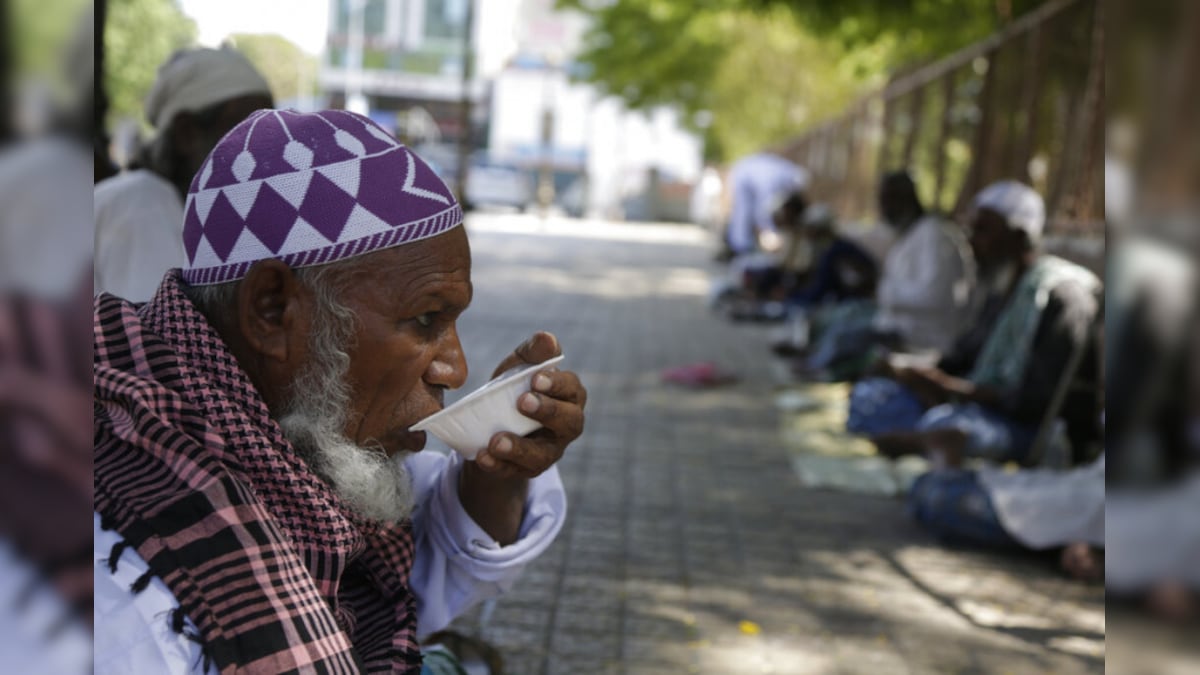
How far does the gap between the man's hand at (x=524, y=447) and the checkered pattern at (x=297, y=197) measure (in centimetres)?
33

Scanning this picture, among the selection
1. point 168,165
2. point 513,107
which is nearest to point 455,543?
point 168,165

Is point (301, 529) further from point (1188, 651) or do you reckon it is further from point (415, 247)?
point (1188, 651)

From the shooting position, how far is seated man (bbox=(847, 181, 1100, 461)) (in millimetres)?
5875

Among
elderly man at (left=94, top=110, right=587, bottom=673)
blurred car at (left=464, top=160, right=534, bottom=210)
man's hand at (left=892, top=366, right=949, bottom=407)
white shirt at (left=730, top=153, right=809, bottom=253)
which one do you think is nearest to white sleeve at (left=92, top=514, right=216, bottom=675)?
elderly man at (left=94, top=110, right=587, bottom=673)

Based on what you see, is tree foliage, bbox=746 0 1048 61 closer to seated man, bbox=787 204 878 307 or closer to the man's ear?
seated man, bbox=787 204 878 307

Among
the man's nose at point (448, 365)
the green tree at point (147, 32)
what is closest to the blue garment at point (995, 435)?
the green tree at point (147, 32)

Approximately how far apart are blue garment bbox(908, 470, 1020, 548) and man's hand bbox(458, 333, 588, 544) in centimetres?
359

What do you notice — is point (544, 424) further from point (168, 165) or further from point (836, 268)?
point (836, 268)

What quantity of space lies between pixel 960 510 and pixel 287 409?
4.13 metres

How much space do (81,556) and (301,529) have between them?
3.55 feet

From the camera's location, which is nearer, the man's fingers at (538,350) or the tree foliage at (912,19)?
the man's fingers at (538,350)

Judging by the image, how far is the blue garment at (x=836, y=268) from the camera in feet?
36.2

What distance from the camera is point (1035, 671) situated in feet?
13.4

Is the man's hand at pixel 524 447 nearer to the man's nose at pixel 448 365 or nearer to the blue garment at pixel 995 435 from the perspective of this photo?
the man's nose at pixel 448 365
